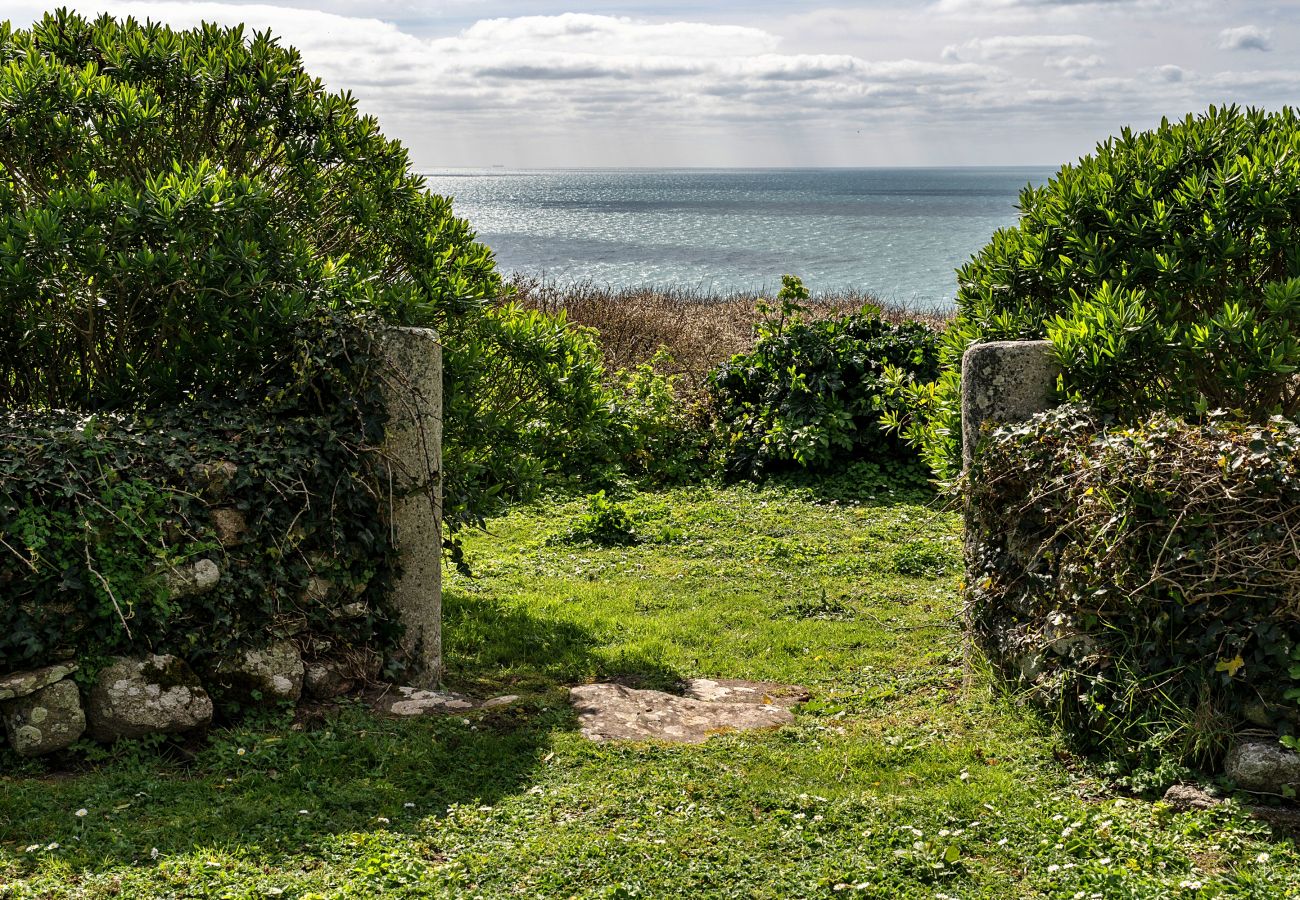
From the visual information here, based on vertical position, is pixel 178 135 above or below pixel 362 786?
above

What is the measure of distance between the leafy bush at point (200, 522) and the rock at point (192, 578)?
3 centimetres

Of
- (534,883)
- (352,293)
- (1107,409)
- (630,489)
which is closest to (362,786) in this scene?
(534,883)

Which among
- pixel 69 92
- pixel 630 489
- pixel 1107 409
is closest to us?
pixel 1107 409

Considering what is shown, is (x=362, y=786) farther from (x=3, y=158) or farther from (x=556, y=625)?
(x=3, y=158)

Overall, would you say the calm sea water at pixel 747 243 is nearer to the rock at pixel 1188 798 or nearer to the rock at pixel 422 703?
the rock at pixel 422 703

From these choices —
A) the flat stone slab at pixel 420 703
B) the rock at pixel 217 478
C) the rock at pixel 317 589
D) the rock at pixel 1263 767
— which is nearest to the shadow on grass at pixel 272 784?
the flat stone slab at pixel 420 703

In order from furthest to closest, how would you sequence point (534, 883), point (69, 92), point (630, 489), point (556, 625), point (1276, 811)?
point (630, 489)
point (556, 625)
point (69, 92)
point (1276, 811)
point (534, 883)

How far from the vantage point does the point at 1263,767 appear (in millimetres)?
4582

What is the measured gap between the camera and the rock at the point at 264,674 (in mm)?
5340

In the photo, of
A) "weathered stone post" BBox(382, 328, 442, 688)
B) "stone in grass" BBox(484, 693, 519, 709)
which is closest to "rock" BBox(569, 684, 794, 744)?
"stone in grass" BBox(484, 693, 519, 709)

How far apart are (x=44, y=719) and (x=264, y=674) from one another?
972 millimetres

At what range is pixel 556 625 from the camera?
7762 millimetres

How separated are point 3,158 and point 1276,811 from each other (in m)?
7.48

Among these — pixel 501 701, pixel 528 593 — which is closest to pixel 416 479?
pixel 501 701
